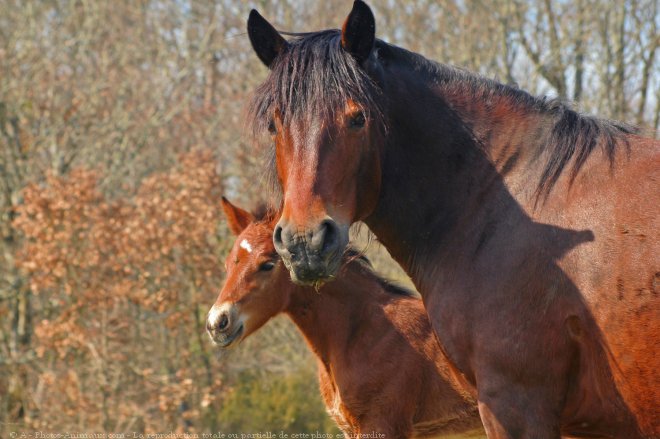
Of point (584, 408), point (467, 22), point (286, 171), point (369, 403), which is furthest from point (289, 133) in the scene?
point (467, 22)

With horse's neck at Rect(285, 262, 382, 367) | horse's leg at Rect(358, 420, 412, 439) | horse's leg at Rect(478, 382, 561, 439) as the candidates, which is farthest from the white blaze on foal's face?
horse's leg at Rect(478, 382, 561, 439)

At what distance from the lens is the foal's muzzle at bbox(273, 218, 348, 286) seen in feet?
10.2

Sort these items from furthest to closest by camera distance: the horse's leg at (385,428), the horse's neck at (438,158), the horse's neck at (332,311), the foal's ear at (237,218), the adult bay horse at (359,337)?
the foal's ear at (237,218), the horse's neck at (332,311), the adult bay horse at (359,337), the horse's leg at (385,428), the horse's neck at (438,158)

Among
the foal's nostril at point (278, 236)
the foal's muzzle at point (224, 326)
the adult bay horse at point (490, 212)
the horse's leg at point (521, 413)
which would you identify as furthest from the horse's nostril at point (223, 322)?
the horse's leg at point (521, 413)

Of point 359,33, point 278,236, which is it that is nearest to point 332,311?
point 278,236

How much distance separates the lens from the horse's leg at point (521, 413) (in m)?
3.06

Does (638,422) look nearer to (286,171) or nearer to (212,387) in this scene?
(286,171)

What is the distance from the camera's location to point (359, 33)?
3.40 m

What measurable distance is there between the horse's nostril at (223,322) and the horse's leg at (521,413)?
2871mm

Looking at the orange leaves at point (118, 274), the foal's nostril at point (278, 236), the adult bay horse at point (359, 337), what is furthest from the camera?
the orange leaves at point (118, 274)

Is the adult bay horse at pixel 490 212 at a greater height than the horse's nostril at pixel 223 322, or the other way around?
the adult bay horse at pixel 490 212

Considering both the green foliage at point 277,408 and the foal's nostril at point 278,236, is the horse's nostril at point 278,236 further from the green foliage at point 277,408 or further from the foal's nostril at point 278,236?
the green foliage at point 277,408

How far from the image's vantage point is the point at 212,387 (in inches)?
377

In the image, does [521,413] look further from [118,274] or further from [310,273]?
[118,274]
